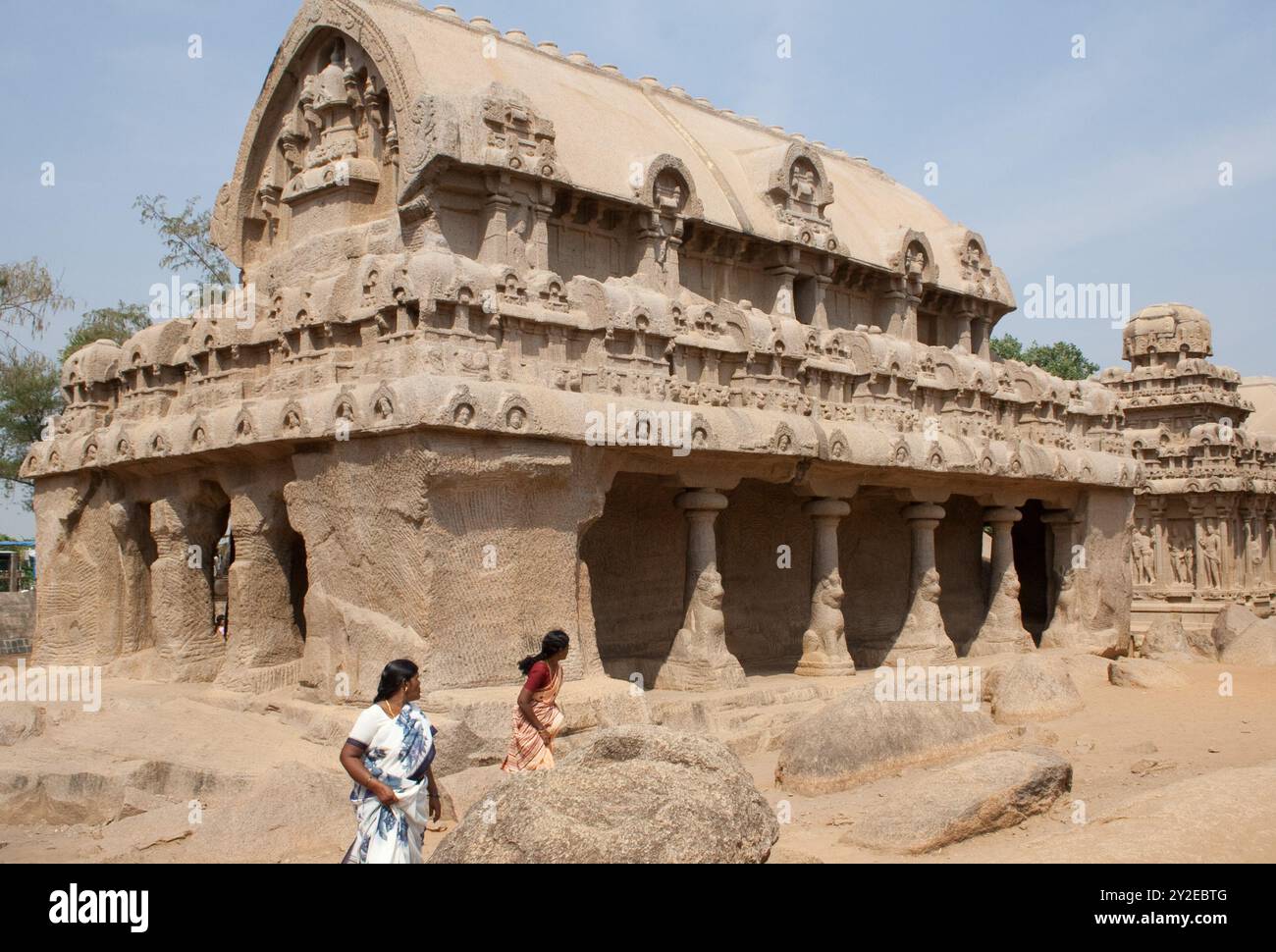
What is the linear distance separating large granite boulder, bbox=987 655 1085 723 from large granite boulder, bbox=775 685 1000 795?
234cm

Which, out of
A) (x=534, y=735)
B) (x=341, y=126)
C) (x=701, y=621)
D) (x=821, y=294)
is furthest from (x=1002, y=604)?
(x=534, y=735)

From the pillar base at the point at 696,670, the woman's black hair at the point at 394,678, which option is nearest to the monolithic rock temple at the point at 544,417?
the pillar base at the point at 696,670

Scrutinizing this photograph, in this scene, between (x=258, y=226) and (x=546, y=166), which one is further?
(x=258, y=226)

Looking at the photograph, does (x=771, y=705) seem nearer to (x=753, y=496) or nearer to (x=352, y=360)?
(x=753, y=496)

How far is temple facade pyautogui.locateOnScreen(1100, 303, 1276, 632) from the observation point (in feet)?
83.9

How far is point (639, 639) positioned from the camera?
15.2 meters

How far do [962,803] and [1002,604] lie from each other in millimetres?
9761

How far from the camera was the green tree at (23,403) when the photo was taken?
2875 cm

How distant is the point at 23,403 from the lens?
30.6 meters

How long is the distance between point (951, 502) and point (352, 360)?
1130 centimetres

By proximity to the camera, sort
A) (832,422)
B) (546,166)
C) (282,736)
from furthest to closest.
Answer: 1. (832,422)
2. (546,166)
3. (282,736)

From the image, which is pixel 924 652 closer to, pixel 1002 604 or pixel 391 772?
pixel 1002 604

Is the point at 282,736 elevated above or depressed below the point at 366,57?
below

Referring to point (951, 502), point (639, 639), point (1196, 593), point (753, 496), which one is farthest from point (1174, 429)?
point (639, 639)
